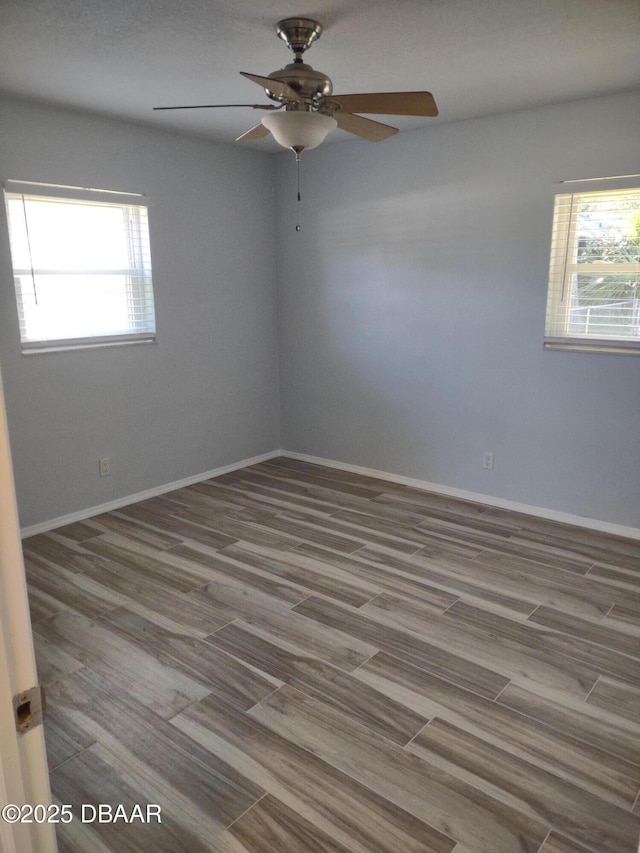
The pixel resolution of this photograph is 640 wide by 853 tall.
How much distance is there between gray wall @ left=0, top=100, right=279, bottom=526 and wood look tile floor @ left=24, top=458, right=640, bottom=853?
57 centimetres

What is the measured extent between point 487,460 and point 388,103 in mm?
2569

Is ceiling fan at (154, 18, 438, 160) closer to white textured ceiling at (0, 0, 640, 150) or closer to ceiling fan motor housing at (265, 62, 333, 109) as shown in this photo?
ceiling fan motor housing at (265, 62, 333, 109)

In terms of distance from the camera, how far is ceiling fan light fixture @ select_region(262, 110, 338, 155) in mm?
2068

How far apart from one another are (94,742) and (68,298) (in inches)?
103

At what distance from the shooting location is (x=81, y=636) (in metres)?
2.63

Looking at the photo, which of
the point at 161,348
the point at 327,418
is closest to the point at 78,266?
the point at 161,348

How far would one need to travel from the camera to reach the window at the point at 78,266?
11.3ft

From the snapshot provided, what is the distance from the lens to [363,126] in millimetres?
2520

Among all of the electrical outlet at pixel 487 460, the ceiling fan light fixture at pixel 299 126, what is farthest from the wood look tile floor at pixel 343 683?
the ceiling fan light fixture at pixel 299 126

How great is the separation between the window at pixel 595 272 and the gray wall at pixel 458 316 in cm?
8

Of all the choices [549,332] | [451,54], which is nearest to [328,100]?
[451,54]

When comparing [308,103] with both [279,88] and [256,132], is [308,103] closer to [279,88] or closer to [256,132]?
[279,88]

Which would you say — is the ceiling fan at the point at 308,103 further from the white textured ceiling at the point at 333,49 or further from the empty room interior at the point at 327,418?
the white textured ceiling at the point at 333,49

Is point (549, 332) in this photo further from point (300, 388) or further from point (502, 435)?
point (300, 388)
